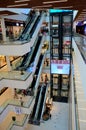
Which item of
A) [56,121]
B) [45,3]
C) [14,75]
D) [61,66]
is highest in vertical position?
[45,3]

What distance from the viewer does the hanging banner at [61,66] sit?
54.8 feet

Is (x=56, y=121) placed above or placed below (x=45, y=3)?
below

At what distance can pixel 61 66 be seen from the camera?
55.3 feet

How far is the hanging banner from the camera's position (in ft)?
54.8

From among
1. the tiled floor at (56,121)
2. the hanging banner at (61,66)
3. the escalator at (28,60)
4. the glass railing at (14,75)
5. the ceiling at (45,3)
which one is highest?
the ceiling at (45,3)

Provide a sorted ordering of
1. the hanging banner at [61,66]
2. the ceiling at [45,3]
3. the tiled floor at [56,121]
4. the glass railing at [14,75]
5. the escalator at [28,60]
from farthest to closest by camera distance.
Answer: the hanging banner at [61,66] → the tiled floor at [56,121] → the escalator at [28,60] → the glass railing at [14,75] → the ceiling at [45,3]

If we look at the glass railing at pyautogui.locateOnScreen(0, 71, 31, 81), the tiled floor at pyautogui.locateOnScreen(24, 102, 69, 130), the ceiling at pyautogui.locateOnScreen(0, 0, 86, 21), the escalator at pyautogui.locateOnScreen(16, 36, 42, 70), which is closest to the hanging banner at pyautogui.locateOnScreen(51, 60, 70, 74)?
the escalator at pyautogui.locateOnScreen(16, 36, 42, 70)

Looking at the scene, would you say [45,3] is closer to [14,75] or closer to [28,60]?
[14,75]

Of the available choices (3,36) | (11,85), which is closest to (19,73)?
(11,85)

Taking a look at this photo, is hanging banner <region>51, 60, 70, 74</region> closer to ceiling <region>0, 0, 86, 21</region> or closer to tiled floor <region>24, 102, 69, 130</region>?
tiled floor <region>24, 102, 69, 130</region>

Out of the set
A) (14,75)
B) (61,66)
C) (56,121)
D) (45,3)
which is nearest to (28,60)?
(14,75)

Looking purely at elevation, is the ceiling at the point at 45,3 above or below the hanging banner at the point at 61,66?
above

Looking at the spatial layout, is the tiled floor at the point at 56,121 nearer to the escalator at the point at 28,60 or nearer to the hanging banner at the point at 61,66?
the hanging banner at the point at 61,66

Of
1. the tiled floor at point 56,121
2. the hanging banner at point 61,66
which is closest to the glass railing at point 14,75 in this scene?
the tiled floor at point 56,121
